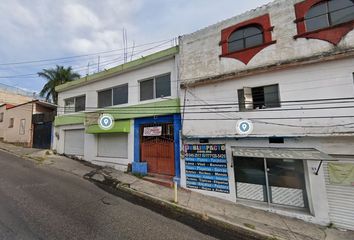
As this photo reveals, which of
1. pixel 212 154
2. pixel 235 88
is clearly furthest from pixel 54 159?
pixel 235 88

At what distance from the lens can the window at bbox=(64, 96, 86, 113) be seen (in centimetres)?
1438

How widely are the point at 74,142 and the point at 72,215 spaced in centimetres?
1004

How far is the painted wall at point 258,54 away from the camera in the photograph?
24.3 ft

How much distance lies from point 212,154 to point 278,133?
299 cm

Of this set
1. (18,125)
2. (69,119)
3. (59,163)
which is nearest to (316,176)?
(59,163)

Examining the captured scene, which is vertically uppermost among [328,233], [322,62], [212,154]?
[322,62]

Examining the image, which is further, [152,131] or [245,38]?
[152,131]

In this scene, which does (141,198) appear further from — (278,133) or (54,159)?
(54,159)

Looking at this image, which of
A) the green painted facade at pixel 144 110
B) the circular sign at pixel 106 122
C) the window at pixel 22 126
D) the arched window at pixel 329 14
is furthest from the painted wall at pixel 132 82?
the window at pixel 22 126

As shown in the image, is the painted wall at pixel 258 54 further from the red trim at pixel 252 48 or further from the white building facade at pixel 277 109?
the red trim at pixel 252 48

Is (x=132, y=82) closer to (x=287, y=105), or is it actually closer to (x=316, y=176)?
(x=287, y=105)

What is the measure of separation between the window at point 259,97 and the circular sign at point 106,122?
8053mm

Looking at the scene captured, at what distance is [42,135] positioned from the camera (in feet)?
53.7

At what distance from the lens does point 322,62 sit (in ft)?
23.3
